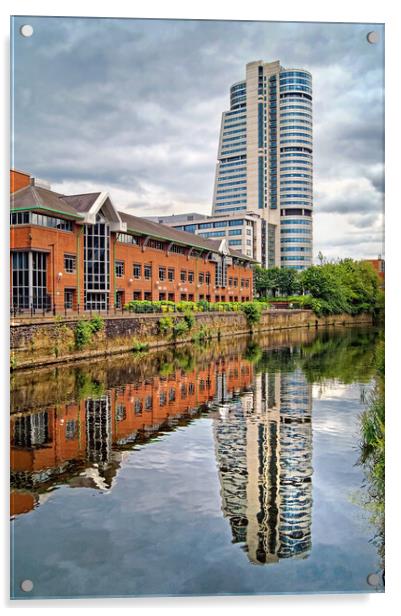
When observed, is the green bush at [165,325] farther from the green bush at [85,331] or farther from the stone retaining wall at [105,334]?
the green bush at [85,331]

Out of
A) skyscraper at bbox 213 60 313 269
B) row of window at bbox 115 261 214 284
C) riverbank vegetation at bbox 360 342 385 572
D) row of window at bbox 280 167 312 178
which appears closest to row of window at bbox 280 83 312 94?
skyscraper at bbox 213 60 313 269

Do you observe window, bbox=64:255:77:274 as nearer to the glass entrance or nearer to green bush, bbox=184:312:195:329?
the glass entrance

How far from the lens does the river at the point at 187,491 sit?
4863mm

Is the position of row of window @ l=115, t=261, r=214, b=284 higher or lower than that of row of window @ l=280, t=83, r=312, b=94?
lower

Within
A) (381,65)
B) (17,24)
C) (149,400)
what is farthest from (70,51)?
(149,400)

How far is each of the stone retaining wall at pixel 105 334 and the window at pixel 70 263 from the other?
3.06 m

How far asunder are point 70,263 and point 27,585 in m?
21.4

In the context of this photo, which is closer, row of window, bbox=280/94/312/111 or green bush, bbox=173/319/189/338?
row of window, bbox=280/94/312/111

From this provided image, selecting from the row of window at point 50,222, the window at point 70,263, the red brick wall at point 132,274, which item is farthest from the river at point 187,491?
the window at point 70,263

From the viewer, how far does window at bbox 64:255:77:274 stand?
80.1 ft

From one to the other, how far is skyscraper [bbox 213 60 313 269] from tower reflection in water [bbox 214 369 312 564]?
3447 mm

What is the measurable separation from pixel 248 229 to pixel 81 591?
9.91 metres

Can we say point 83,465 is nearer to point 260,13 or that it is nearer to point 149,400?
point 149,400

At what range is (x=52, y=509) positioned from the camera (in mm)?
6676
